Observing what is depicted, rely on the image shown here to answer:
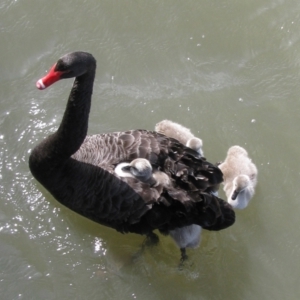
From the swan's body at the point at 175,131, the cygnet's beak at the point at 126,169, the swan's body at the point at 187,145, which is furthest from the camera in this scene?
the swan's body at the point at 175,131

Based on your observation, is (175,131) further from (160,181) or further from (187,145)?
(160,181)

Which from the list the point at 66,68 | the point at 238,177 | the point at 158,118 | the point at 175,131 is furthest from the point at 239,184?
the point at 66,68

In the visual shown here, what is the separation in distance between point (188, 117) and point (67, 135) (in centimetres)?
139

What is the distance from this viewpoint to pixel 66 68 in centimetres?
336

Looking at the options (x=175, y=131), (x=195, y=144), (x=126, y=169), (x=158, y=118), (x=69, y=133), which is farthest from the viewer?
(x=158, y=118)

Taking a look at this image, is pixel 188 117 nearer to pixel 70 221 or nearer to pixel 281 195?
pixel 281 195

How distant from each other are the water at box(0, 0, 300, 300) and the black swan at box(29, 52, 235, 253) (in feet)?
1.24

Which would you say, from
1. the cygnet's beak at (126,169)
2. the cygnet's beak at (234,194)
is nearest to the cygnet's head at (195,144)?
the cygnet's beak at (234,194)

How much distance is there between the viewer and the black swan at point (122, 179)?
3.73 metres

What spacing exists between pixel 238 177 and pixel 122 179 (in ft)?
3.04

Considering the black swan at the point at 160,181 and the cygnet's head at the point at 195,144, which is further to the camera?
the cygnet's head at the point at 195,144

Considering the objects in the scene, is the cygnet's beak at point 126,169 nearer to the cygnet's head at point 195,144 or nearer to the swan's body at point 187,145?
the swan's body at point 187,145

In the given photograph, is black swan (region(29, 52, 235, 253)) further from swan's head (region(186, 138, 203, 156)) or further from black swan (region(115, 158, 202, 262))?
swan's head (region(186, 138, 203, 156))

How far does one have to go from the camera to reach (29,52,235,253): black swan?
3.73m
